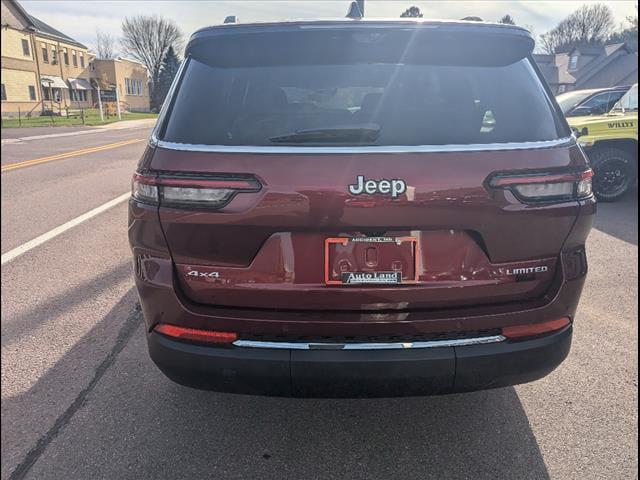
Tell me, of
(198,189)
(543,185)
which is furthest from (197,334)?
(543,185)

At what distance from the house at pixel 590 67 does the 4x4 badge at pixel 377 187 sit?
4815 cm

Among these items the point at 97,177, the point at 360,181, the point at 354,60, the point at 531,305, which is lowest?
the point at 97,177

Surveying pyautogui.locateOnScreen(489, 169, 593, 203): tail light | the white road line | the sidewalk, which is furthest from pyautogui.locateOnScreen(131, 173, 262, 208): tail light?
the sidewalk

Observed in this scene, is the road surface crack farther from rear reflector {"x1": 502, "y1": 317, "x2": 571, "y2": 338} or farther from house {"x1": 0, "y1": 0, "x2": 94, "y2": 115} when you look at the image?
house {"x1": 0, "y1": 0, "x2": 94, "y2": 115}

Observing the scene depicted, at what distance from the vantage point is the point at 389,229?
192 cm

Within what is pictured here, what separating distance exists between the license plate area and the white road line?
14.8 ft

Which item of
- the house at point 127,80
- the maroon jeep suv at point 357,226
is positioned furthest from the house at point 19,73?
the maroon jeep suv at point 357,226

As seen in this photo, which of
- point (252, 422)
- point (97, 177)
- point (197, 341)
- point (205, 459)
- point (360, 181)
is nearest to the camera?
point (360, 181)

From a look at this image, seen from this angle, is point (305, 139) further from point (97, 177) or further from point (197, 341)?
point (97, 177)

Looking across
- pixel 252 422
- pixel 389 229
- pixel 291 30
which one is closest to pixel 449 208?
pixel 389 229

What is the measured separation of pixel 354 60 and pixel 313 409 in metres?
1.83

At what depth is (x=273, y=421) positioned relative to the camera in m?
2.67

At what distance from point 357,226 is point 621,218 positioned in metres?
6.90

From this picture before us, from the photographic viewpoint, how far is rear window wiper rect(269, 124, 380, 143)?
197 cm
